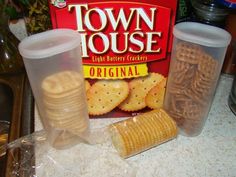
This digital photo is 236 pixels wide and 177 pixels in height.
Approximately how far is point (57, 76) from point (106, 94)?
140 millimetres

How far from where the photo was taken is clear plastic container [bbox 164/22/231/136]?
58 cm

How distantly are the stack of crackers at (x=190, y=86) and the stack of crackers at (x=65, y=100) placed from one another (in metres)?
0.20

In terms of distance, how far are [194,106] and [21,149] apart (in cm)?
40

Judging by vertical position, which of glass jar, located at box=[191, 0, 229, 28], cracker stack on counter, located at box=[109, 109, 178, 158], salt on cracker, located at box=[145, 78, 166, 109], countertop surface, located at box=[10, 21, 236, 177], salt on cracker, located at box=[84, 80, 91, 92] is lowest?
countertop surface, located at box=[10, 21, 236, 177]

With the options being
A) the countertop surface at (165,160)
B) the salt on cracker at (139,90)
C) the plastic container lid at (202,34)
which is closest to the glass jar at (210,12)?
the plastic container lid at (202,34)

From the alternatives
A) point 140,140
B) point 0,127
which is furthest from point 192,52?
point 0,127

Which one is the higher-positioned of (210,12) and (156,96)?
(210,12)

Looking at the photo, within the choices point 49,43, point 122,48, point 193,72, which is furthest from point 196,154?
point 49,43

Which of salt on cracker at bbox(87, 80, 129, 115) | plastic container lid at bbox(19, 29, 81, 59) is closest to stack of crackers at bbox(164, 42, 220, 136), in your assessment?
salt on cracker at bbox(87, 80, 129, 115)

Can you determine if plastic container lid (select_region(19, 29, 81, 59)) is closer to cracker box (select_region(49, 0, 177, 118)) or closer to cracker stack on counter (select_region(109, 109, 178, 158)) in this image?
cracker box (select_region(49, 0, 177, 118))

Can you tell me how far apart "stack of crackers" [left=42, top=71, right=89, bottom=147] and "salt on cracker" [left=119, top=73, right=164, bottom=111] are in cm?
11

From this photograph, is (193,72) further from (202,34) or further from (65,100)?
(65,100)

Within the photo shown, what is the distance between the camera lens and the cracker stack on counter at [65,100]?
0.58 m

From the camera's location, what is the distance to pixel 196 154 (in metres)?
0.66
